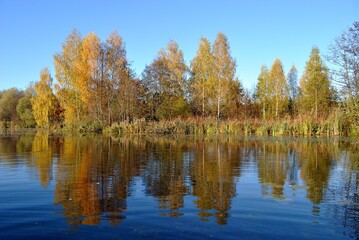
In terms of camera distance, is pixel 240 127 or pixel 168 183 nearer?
pixel 168 183

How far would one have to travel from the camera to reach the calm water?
17.0 ft

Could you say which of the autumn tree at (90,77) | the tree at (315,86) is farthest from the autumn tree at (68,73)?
the tree at (315,86)

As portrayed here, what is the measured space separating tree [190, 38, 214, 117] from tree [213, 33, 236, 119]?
1027 mm

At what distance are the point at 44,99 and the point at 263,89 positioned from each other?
35.6 metres

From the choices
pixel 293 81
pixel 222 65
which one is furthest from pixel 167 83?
pixel 293 81

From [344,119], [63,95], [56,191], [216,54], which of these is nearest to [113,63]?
[63,95]

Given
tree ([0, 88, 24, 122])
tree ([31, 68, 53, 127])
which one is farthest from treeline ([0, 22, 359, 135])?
tree ([0, 88, 24, 122])

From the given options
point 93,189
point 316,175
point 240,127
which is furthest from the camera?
point 240,127

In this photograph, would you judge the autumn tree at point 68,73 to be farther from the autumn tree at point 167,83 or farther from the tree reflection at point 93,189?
the tree reflection at point 93,189

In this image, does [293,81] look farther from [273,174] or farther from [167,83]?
[273,174]

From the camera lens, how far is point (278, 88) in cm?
5728

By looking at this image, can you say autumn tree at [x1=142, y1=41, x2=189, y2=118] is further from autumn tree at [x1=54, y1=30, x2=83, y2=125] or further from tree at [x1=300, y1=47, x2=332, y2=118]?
tree at [x1=300, y1=47, x2=332, y2=118]

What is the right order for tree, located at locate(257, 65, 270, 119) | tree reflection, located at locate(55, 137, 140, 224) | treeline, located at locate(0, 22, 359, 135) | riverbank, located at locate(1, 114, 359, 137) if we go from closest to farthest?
tree reflection, located at locate(55, 137, 140, 224)
riverbank, located at locate(1, 114, 359, 137)
treeline, located at locate(0, 22, 359, 135)
tree, located at locate(257, 65, 270, 119)

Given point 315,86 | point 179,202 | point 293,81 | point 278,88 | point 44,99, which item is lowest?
point 179,202
